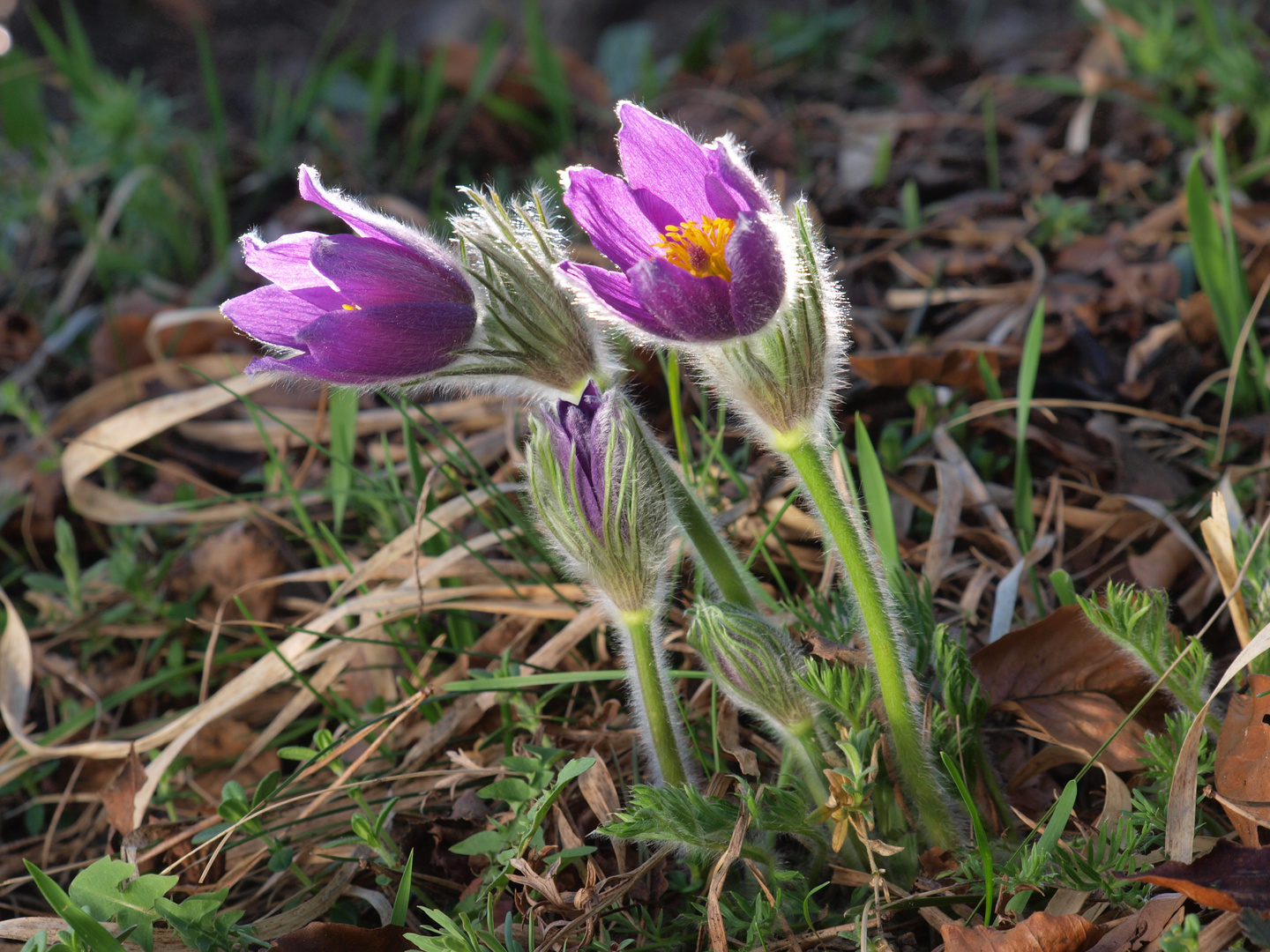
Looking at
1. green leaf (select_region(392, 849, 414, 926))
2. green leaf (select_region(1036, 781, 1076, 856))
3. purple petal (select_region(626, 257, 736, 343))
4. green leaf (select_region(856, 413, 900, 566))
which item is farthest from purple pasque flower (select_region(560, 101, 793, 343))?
green leaf (select_region(392, 849, 414, 926))

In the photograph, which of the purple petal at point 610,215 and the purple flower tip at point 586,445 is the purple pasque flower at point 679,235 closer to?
the purple petal at point 610,215

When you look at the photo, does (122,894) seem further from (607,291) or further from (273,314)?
(607,291)

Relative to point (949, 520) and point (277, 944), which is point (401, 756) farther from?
point (949, 520)

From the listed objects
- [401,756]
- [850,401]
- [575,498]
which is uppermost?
[575,498]

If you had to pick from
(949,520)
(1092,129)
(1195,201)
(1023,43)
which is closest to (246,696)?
(949,520)

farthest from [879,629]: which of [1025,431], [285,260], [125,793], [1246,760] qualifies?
[125,793]

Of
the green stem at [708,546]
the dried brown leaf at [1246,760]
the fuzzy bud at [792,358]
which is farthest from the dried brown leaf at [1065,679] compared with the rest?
the fuzzy bud at [792,358]
